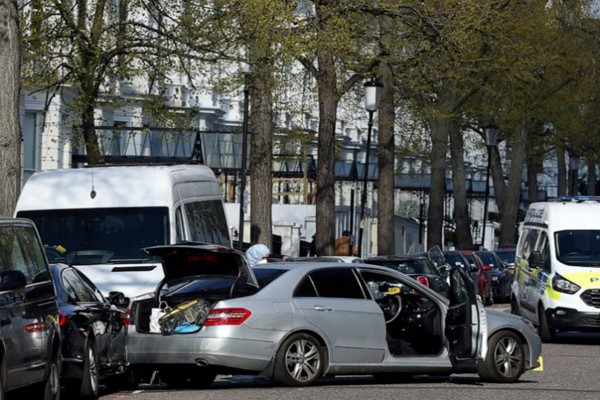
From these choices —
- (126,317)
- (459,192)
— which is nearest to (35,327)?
(126,317)

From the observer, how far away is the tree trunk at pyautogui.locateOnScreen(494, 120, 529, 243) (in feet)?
192

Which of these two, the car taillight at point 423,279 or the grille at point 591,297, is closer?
the grille at point 591,297

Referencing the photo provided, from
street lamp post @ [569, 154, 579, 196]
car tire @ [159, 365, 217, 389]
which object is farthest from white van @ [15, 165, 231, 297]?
street lamp post @ [569, 154, 579, 196]

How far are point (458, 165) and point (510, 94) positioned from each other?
8.01m

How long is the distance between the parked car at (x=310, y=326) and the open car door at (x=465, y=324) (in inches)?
0.5

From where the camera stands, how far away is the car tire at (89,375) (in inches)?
543

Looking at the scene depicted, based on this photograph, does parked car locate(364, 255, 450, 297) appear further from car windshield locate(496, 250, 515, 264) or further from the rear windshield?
car windshield locate(496, 250, 515, 264)

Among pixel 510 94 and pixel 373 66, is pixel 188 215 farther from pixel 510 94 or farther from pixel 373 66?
pixel 510 94

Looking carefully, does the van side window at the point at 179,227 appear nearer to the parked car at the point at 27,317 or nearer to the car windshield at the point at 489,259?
the parked car at the point at 27,317

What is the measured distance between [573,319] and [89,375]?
11764 mm

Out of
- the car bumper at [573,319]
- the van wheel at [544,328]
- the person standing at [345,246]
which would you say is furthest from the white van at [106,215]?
the person standing at [345,246]

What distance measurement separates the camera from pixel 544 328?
24.4 meters

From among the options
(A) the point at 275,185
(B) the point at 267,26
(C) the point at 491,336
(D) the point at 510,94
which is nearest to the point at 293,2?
(B) the point at 267,26

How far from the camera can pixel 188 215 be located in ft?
66.6
